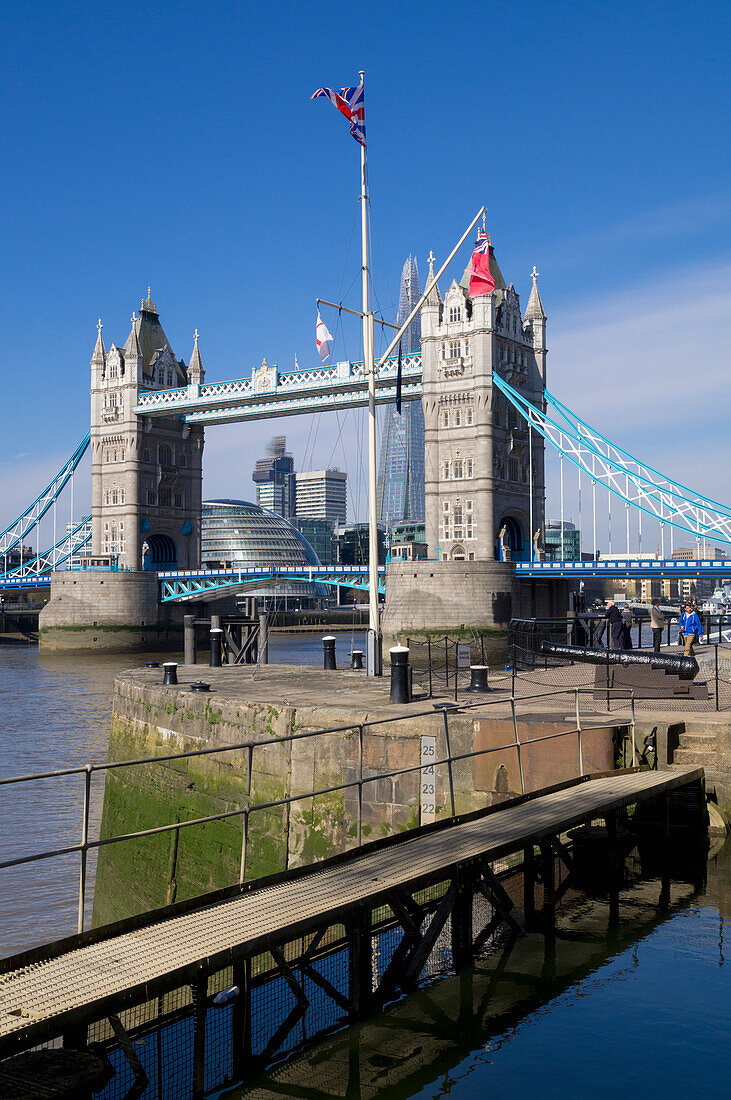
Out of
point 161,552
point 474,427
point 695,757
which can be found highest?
point 474,427

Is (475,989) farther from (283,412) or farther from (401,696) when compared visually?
(283,412)

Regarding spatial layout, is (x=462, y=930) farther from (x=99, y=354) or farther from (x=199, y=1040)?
(x=99, y=354)

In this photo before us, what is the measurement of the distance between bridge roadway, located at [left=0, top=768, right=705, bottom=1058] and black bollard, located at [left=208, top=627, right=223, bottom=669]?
14592 mm

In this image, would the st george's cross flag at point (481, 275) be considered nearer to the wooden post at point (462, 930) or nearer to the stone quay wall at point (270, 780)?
the stone quay wall at point (270, 780)

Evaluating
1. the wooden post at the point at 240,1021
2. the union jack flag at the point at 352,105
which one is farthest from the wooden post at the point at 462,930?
the union jack flag at the point at 352,105

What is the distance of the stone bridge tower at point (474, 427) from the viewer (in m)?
64.4

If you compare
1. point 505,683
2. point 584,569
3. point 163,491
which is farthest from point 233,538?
point 505,683

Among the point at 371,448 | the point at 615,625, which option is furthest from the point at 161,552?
the point at 615,625

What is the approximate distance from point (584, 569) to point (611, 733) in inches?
1831

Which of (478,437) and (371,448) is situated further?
(478,437)

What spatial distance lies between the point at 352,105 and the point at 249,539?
104830 millimetres

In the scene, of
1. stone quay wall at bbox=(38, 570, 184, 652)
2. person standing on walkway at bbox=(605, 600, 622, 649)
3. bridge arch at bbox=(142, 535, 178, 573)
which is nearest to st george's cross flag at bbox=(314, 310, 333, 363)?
person standing on walkway at bbox=(605, 600, 622, 649)

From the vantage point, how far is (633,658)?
16.6 m

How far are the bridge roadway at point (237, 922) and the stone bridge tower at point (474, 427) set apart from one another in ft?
178
